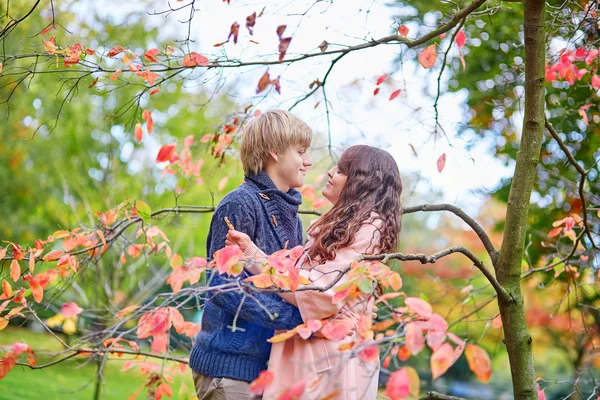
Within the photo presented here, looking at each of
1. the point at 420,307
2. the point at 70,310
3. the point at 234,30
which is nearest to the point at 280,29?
the point at 234,30

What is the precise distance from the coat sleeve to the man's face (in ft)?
1.23

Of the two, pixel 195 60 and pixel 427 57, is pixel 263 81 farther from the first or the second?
pixel 427 57

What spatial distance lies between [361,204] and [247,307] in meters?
0.58

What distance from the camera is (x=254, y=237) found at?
88.6 inches

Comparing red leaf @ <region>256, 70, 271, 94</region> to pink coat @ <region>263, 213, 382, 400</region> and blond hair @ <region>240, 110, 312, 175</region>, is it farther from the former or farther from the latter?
pink coat @ <region>263, 213, 382, 400</region>

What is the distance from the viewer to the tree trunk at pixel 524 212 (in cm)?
230

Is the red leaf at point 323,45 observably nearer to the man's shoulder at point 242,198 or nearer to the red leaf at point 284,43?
the red leaf at point 284,43

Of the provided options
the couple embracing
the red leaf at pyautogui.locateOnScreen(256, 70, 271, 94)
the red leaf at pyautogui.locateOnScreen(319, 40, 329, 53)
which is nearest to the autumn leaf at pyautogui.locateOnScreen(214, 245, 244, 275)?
the couple embracing

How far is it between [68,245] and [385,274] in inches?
69.3

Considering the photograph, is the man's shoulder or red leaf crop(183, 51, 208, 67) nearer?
the man's shoulder

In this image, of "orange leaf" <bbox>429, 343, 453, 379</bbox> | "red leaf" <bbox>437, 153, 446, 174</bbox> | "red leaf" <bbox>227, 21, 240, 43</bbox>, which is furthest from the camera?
"red leaf" <bbox>437, 153, 446, 174</bbox>

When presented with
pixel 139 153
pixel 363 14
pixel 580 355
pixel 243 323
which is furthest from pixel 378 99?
pixel 243 323

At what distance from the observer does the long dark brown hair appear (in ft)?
7.16

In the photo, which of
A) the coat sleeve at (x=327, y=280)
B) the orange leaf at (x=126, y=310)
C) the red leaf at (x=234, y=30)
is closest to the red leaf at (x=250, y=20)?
the red leaf at (x=234, y=30)
